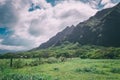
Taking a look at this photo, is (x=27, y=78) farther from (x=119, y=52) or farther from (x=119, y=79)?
(x=119, y=52)

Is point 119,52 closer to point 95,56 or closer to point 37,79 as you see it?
point 95,56

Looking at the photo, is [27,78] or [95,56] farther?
[95,56]

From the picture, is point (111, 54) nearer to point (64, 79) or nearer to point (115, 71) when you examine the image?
point (115, 71)

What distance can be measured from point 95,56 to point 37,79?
299ft

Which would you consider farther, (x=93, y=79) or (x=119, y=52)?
(x=119, y=52)

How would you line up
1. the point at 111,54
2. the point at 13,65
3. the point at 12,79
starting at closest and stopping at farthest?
the point at 12,79, the point at 13,65, the point at 111,54

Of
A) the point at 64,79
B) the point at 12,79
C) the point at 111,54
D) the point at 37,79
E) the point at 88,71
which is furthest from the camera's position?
the point at 111,54

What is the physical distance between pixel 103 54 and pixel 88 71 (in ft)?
242

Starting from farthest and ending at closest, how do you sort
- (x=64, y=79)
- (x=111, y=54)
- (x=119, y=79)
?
1. (x=111, y=54)
2. (x=119, y=79)
3. (x=64, y=79)

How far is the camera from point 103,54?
114375mm

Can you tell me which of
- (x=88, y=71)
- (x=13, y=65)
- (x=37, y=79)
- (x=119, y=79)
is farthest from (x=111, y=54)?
(x=37, y=79)

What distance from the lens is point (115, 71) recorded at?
43250 millimetres

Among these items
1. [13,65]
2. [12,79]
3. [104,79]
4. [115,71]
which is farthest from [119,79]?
[13,65]

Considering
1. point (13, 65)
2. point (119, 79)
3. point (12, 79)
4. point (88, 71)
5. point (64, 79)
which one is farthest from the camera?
point (13, 65)
